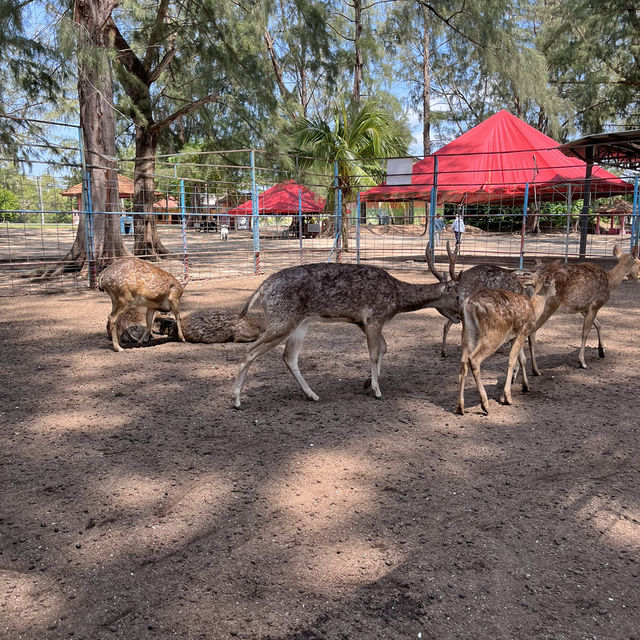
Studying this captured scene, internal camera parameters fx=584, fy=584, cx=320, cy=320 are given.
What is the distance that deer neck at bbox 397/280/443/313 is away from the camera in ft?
17.6

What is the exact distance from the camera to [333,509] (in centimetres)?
329

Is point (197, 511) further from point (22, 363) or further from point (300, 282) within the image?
Answer: point (22, 363)

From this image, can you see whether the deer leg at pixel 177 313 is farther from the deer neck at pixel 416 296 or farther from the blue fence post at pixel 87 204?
the blue fence post at pixel 87 204

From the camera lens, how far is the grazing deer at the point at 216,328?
7.30m

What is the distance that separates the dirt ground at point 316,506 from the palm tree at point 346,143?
1296 cm

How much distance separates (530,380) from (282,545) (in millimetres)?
3566

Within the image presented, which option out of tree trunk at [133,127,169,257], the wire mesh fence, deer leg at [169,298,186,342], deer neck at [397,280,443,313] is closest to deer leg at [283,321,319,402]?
deer neck at [397,280,443,313]

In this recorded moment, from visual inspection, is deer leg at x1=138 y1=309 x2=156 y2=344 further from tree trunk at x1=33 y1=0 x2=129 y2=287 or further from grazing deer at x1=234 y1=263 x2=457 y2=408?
tree trunk at x1=33 y1=0 x2=129 y2=287

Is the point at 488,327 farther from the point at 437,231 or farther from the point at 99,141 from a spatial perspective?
the point at 437,231

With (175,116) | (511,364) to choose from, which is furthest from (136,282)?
(175,116)

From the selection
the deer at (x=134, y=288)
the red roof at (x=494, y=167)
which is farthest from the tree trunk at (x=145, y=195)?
the deer at (x=134, y=288)

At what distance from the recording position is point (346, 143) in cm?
1850

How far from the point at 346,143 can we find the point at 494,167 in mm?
4700

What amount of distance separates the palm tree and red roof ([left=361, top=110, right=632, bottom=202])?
0.95 metres
